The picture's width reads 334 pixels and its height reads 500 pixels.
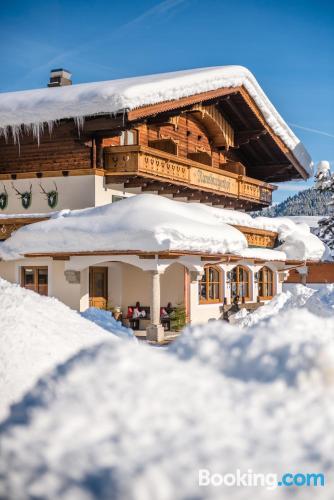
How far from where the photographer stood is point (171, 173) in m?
20.6

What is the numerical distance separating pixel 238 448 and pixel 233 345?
82cm

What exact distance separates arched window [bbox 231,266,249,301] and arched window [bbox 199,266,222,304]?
41.0 inches

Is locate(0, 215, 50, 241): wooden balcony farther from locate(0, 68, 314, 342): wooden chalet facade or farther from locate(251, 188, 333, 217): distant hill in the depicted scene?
locate(251, 188, 333, 217): distant hill

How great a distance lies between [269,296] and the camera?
83.4 feet

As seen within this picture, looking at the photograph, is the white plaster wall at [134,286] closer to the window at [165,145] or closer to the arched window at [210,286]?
the arched window at [210,286]

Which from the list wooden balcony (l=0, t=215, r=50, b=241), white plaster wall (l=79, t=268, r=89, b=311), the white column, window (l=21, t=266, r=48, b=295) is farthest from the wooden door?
the white column

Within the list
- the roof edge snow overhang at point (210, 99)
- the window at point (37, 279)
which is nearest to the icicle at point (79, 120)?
the roof edge snow overhang at point (210, 99)

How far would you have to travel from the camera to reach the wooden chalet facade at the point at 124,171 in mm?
18938

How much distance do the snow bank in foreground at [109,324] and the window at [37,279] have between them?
7059mm

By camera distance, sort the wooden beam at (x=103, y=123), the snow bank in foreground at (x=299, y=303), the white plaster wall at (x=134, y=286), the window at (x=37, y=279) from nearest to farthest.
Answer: the snow bank in foreground at (x=299, y=303)
the wooden beam at (x=103, y=123)
the window at (x=37, y=279)
the white plaster wall at (x=134, y=286)

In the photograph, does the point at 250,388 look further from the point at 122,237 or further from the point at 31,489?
the point at 122,237

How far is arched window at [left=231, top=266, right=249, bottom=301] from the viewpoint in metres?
22.7

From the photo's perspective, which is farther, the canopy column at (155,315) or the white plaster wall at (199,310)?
the white plaster wall at (199,310)

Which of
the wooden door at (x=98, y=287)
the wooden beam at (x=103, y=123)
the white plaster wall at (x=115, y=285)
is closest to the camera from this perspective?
the wooden beam at (x=103, y=123)
